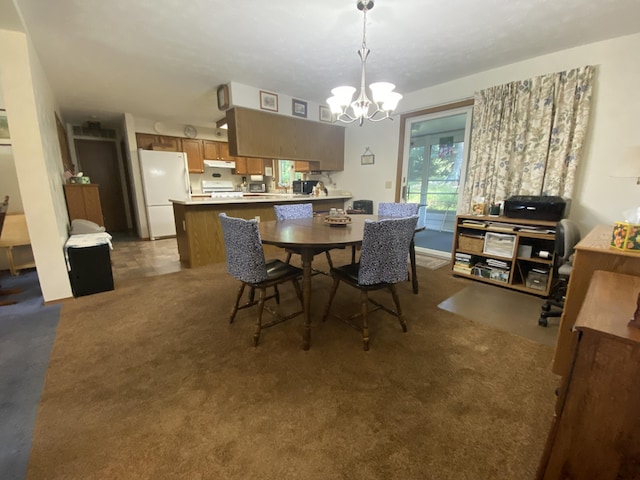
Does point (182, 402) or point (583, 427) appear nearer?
point (583, 427)

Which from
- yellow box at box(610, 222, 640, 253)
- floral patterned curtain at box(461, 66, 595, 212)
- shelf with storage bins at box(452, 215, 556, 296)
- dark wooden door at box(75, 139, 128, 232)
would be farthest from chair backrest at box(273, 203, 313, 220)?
dark wooden door at box(75, 139, 128, 232)

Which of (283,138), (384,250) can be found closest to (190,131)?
(283,138)

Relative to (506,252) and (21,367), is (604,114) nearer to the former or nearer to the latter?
(506,252)

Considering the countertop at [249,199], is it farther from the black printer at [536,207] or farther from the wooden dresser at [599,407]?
the wooden dresser at [599,407]

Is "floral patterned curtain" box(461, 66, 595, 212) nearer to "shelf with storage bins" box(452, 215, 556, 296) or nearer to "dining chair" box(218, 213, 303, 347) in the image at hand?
"shelf with storage bins" box(452, 215, 556, 296)

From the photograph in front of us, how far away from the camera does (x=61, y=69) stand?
302cm

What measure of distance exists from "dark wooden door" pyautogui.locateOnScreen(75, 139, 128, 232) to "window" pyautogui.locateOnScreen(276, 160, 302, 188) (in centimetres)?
368

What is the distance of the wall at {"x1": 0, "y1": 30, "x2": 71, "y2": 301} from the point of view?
211 cm

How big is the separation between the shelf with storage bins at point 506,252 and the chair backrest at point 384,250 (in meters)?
1.58

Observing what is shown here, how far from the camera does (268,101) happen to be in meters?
3.81

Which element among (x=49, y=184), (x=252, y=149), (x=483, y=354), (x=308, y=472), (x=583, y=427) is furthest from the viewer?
(x=252, y=149)

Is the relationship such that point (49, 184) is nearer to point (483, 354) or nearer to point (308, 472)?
point (308, 472)

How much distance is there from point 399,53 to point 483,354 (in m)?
2.78

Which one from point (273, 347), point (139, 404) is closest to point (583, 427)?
point (273, 347)
